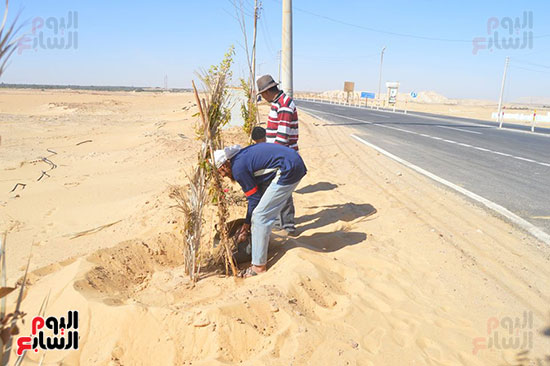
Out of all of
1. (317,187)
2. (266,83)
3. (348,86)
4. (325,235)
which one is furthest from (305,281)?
(348,86)

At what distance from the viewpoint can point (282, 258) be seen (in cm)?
399

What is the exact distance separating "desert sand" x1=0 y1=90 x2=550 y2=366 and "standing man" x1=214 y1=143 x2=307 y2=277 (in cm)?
44

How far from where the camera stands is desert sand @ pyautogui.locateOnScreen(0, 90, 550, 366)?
2764mm

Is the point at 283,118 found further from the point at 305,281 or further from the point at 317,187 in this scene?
the point at 317,187

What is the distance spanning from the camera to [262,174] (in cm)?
379

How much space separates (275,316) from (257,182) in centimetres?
138

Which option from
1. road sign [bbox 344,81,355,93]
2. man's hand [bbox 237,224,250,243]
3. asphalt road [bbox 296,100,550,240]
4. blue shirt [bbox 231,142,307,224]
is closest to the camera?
blue shirt [bbox 231,142,307,224]

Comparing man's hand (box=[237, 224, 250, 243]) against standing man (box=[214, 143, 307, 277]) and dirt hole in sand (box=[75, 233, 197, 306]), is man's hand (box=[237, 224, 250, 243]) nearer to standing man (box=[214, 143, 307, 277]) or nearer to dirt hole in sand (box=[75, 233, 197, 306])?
standing man (box=[214, 143, 307, 277])

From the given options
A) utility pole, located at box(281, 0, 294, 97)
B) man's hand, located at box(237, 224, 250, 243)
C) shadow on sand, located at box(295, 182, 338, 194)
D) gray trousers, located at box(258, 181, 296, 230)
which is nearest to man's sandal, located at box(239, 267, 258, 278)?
man's hand, located at box(237, 224, 250, 243)

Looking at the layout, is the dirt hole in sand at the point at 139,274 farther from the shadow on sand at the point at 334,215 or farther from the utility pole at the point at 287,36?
the utility pole at the point at 287,36

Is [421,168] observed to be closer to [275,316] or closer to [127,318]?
[275,316]

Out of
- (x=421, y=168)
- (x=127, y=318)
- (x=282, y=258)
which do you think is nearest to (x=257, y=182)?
(x=282, y=258)

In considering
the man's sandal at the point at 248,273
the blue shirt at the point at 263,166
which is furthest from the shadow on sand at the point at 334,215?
the blue shirt at the point at 263,166

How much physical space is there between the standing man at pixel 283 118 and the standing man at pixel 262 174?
3.39 ft
